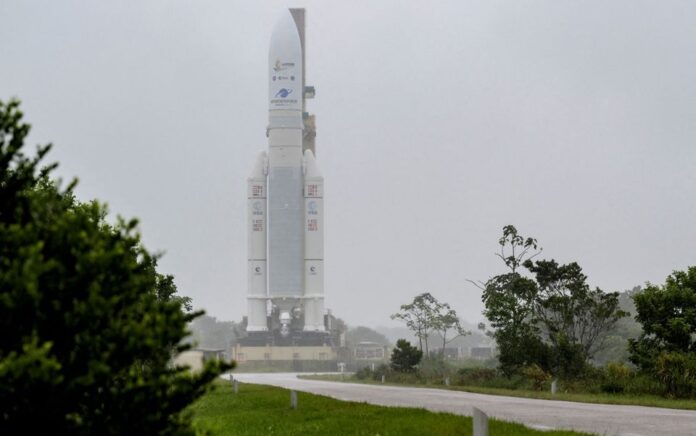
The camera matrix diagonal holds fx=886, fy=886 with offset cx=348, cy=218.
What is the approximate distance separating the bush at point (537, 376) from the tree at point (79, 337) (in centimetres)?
3556

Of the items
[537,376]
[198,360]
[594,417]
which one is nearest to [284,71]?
[537,376]

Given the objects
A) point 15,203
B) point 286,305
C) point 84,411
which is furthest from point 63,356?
point 286,305

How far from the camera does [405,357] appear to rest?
63719mm

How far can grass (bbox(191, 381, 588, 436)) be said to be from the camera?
16344 millimetres

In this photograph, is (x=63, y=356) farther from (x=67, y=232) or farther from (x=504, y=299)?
(x=504, y=299)

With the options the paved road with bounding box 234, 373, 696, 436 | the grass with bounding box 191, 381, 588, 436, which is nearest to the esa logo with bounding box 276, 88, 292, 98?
the grass with bounding box 191, 381, 588, 436

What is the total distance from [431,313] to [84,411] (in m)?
92.0

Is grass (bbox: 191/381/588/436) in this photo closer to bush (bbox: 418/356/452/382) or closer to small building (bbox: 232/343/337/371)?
bush (bbox: 418/356/452/382)

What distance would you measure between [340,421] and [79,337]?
15.0 meters

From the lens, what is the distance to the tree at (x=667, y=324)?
32550 millimetres

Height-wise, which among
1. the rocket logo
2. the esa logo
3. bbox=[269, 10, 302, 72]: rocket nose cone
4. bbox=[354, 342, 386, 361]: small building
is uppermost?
bbox=[269, 10, 302, 72]: rocket nose cone

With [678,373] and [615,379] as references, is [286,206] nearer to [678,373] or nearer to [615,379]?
[615,379]

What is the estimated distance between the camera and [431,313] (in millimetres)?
96250

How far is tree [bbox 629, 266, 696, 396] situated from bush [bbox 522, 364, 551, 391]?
16.7 ft
